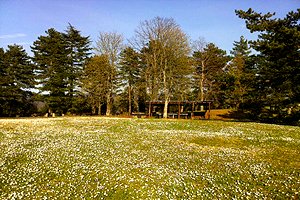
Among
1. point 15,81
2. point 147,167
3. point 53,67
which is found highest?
point 53,67

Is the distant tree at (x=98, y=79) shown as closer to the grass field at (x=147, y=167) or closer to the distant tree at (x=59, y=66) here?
the distant tree at (x=59, y=66)

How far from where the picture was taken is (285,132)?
22109 millimetres

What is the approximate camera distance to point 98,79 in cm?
5212

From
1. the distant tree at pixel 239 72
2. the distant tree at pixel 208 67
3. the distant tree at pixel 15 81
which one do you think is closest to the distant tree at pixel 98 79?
the distant tree at pixel 15 81

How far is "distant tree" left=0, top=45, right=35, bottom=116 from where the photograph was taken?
48406mm

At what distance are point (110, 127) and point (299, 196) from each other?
59.7ft

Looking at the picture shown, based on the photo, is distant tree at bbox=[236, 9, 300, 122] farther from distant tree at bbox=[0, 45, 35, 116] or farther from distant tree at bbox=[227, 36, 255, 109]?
distant tree at bbox=[0, 45, 35, 116]

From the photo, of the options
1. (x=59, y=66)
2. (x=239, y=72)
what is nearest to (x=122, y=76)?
(x=59, y=66)

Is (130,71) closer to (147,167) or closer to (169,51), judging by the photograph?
(169,51)

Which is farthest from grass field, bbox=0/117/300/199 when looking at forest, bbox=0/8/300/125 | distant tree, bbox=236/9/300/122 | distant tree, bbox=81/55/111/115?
distant tree, bbox=81/55/111/115

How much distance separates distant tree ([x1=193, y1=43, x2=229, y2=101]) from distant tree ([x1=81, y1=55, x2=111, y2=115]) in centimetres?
2243

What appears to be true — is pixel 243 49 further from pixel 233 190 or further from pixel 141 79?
pixel 233 190

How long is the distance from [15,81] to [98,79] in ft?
60.7

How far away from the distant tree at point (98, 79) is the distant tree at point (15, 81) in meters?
13.2
